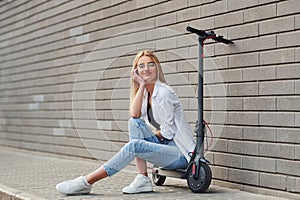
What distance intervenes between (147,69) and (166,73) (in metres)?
1.17

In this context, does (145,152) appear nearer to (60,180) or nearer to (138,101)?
(138,101)

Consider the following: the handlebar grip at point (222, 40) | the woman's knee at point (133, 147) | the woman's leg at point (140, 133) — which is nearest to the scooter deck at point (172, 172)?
the woman's leg at point (140, 133)

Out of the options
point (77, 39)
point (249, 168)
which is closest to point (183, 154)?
point (249, 168)

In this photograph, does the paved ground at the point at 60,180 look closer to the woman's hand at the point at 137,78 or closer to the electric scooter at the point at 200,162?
the electric scooter at the point at 200,162

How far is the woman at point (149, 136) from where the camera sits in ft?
17.9

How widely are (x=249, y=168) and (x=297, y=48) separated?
1.15 meters

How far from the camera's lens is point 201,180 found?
5.35 metres

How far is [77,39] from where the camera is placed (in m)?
8.87

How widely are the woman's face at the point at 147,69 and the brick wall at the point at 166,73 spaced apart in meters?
0.64

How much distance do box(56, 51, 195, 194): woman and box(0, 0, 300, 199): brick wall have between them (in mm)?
520

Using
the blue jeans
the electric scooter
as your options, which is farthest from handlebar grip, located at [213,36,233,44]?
the blue jeans

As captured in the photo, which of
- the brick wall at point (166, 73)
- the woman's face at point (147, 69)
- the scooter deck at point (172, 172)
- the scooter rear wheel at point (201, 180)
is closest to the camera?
the brick wall at point (166, 73)

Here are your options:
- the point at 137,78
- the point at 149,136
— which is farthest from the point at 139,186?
the point at 137,78

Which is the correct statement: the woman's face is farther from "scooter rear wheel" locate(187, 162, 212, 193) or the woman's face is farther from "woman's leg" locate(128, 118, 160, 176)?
"scooter rear wheel" locate(187, 162, 212, 193)
